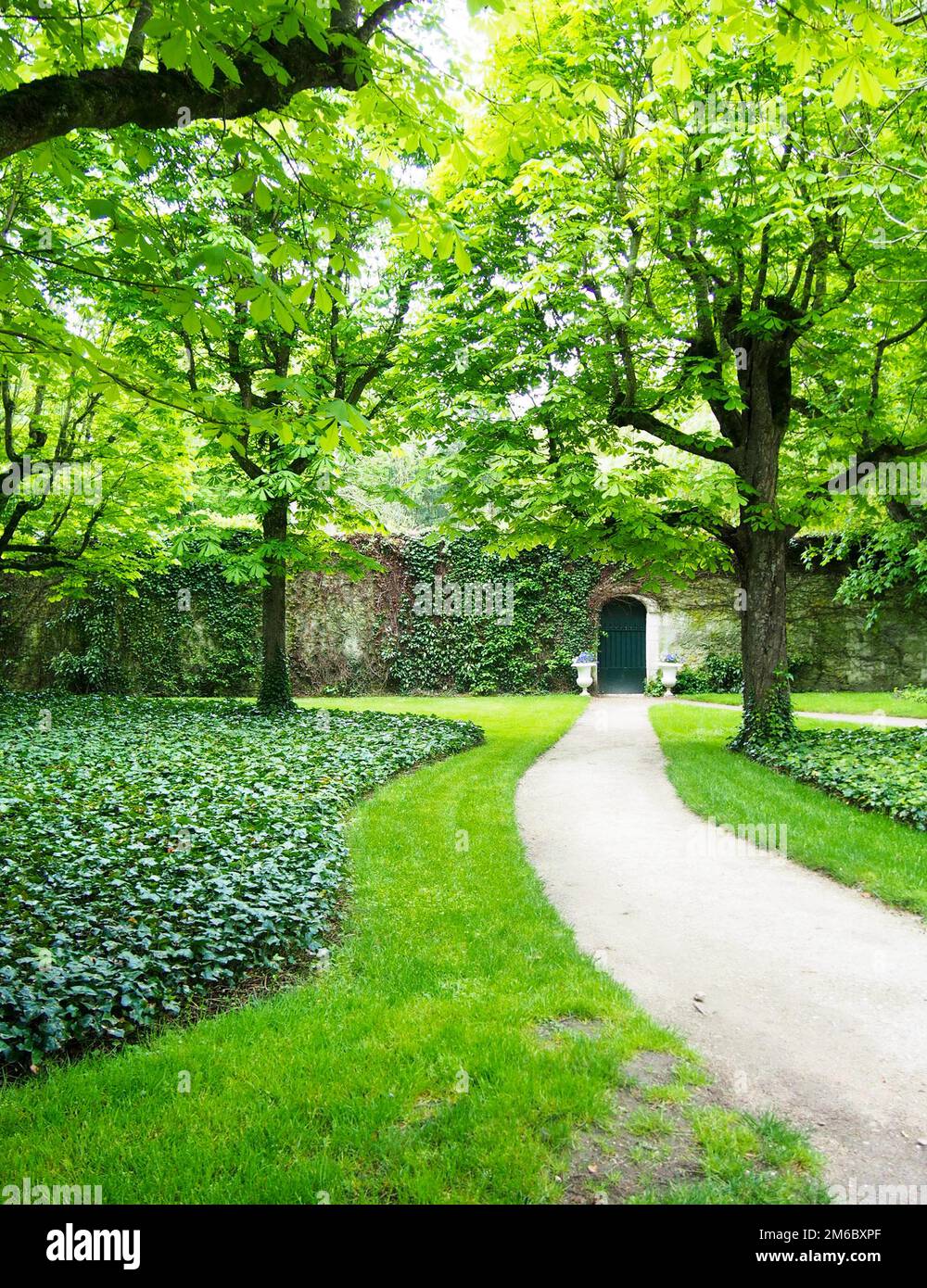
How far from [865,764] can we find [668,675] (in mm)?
11307

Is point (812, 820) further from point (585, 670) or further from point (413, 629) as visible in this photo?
point (413, 629)

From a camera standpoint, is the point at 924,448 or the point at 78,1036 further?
the point at 924,448

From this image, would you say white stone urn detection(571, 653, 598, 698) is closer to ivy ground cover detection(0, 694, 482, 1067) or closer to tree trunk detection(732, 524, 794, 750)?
tree trunk detection(732, 524, 794, 750)

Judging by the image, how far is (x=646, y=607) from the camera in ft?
68.6

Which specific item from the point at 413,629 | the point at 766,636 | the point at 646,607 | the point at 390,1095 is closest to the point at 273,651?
the point at 413,629

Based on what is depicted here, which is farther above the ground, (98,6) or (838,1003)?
(98,6)

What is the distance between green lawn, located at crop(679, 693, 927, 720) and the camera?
619 inches

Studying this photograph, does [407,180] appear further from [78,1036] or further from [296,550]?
[78,1036]

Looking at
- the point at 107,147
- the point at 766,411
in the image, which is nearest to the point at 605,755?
the point at 766,411

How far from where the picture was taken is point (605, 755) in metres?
11.1

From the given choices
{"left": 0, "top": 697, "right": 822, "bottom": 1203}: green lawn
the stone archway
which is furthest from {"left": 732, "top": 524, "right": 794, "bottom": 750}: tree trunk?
the stone archway

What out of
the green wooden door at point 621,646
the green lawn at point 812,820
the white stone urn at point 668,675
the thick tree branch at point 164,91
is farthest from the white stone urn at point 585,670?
the thick tree branch at point 164,91

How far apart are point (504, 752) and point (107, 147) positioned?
10082 millimetres

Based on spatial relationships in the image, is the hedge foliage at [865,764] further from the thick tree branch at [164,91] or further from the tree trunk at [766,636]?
the thick tree branch at [164,91]
